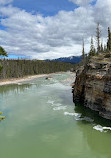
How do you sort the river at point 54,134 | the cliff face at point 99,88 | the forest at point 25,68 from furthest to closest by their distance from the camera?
the forest at point 25,68, the cliff face at point 99,88, the river at point 54,134

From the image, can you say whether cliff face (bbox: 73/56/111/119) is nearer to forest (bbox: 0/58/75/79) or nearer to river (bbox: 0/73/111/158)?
river (bbox: 0/73/111/158)

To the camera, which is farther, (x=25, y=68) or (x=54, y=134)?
(x=25, y=68)

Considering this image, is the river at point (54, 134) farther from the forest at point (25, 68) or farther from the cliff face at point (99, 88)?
the forest at point (25, 68)

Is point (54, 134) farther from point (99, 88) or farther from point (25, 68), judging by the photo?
point (25, 68)

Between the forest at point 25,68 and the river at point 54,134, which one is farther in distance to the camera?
the forest at point 25,68

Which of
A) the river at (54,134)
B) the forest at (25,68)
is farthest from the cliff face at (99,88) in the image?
the forest at (25,68)

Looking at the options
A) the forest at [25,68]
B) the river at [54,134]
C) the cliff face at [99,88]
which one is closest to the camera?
the river at [54,134]

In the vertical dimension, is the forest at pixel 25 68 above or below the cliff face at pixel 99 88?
above

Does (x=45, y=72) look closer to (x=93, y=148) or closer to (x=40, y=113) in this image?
(x=40, y=113)

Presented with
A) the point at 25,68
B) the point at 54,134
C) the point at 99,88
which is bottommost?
the point at 54,134

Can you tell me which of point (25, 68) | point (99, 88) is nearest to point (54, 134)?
point (99, 88)

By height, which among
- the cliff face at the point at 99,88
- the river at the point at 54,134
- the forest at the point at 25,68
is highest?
the forest at the point at 25,68


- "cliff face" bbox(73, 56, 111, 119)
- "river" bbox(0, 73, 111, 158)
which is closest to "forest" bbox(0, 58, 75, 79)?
"river" bbox(0, 73, 111, 158)

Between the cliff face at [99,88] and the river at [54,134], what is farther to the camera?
the cliff face at [99,88]
